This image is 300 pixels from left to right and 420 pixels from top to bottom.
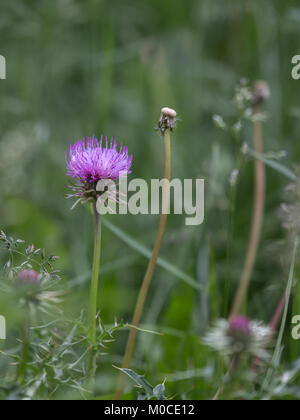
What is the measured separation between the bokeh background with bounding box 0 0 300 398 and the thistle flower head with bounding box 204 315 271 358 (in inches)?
13.4

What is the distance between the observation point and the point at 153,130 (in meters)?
3.11

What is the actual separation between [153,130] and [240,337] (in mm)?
1927

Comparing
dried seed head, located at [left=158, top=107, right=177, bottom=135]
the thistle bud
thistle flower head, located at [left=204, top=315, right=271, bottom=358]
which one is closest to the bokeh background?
the thistle bud

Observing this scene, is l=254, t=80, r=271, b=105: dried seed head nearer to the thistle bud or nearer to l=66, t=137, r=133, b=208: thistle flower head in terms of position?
the thistle bud

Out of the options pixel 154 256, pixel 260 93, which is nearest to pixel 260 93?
pixel 260 93

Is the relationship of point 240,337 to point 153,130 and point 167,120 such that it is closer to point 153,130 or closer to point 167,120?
point 167,120

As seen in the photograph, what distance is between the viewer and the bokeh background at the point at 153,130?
2.12 meters

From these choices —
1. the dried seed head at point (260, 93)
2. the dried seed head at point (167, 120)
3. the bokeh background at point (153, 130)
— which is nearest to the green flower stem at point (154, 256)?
the dried seed head at point (167, 120)

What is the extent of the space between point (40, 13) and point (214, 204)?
149cm

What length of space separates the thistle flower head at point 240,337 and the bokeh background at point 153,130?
34 cm

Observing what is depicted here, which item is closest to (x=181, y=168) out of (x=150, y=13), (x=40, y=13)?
(x=40, y=13)

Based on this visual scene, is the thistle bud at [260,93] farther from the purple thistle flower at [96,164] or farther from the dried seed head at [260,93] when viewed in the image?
the purple thistle flower at [96,164]

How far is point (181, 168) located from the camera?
303cm
